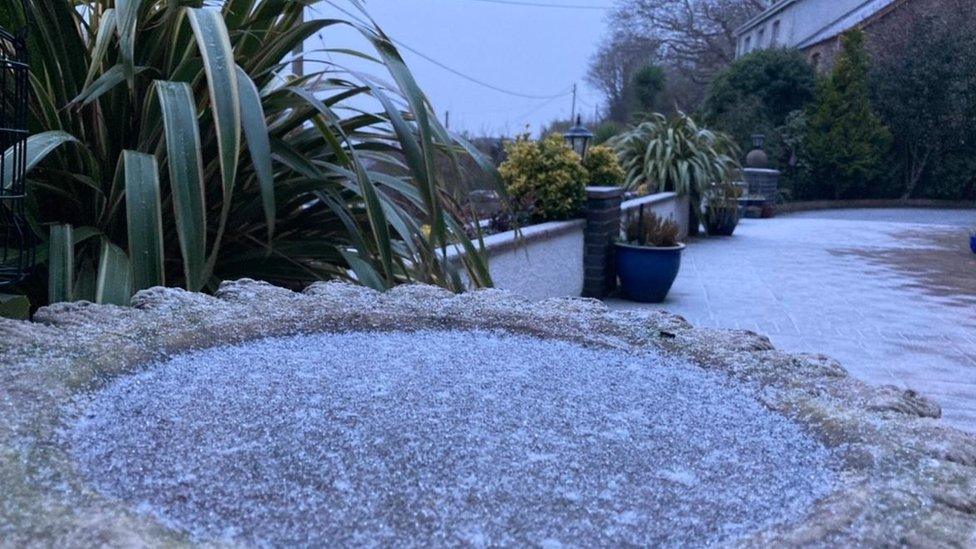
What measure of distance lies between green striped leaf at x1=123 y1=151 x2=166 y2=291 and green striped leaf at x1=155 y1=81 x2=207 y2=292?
7 centimetres

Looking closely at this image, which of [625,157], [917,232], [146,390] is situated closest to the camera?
[146,390]

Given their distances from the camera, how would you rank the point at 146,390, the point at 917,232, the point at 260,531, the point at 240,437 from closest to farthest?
the point at 260,531, the point at 240,437, the point at 146,390, the point at 917,232

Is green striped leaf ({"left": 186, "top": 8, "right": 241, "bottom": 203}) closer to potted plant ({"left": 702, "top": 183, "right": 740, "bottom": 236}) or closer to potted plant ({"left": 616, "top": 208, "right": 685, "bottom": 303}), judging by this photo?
potted plant ({"left": 616, "top": 208, "right": 685, "bottom": 303})

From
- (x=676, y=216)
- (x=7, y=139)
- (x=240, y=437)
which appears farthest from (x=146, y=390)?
(x=676, y=216)

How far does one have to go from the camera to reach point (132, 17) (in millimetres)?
1945

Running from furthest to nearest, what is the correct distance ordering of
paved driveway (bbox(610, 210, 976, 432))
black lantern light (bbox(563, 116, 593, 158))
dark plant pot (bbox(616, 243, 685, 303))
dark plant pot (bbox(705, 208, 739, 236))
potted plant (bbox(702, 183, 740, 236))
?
dark plant pot (bbox(705, 208, 739, 236)) → potted plant (bbox(702, 183, 740, 236)) → black lantern light (bbox(563, 116, 593, 158)) → dark plant pot (bbox(616, 243, 685, 303)) → paved driveway (bbox(610, 210, 976, 432))

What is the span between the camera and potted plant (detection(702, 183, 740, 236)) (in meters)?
10.0

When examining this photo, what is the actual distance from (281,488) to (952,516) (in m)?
0.65

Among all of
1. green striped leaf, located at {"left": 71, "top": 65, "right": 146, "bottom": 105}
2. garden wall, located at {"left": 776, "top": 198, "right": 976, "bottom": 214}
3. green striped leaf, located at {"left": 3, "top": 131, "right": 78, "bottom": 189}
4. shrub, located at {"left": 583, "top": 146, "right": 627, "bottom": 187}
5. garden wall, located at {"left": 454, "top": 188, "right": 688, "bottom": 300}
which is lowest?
garden wall, located at {"left": 776, "top": 198, "right": 976, "bottom": 214}

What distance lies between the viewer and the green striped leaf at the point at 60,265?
5.99ft

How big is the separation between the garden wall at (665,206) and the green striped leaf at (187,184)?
545 centimetres

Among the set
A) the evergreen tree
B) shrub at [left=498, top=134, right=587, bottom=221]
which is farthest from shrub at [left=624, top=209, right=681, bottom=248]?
the evergreen tree

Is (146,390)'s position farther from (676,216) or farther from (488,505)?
(676,216)

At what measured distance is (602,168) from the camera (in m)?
6.50
